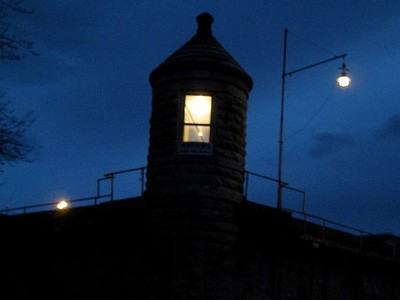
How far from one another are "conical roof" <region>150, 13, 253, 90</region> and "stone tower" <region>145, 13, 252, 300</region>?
0.03 meters

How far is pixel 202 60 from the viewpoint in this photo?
2262 centimetres

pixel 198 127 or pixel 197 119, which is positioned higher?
pixel 197 119

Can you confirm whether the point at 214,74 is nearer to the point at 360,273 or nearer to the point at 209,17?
the point at 209,17

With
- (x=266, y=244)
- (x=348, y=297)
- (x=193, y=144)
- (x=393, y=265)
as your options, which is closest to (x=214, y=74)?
(x=193, y=144)

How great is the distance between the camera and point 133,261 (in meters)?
22.8

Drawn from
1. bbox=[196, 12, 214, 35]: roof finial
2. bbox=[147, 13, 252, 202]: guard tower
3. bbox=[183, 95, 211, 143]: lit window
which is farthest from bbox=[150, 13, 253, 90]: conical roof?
bbox=[183, 95, 211, 143]: lit window

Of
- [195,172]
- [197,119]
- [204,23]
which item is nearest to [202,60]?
[197,119]

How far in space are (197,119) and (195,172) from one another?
184 cm

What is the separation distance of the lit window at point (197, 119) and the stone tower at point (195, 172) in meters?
0.03

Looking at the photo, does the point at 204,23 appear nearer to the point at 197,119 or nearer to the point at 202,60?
the point at 202,60

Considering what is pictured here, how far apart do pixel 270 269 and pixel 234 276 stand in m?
2.36

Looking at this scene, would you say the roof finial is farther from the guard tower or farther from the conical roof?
the guard tower

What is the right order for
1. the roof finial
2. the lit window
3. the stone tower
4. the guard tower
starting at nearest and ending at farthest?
the stone tower
the guard tower
the lit window
the roof finial

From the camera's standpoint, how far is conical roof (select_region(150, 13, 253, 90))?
22.7 m
